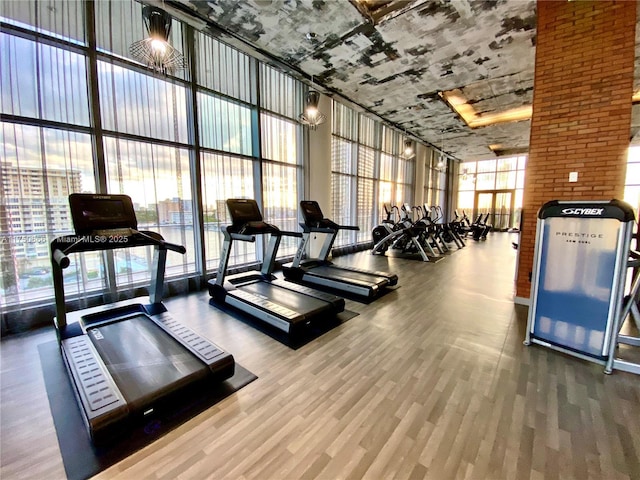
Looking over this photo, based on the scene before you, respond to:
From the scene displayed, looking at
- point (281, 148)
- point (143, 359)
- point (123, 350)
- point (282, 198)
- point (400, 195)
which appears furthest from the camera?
point (400, 195)

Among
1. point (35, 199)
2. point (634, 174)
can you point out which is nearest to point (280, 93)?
point (35, 199)

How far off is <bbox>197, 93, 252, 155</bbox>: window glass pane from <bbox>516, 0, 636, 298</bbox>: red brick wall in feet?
15.5

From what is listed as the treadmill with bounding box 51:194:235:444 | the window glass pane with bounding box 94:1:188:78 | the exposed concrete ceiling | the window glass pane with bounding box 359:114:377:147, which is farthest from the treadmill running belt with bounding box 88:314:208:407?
the window glass pane with bounding box 359:114:377:147

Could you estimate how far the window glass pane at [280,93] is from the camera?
18.2 feet

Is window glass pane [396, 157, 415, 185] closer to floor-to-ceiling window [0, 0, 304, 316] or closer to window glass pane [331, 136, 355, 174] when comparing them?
window glass pane [331, 136, 355, 174]

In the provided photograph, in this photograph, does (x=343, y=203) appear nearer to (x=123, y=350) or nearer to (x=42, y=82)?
(x=42, y=82)

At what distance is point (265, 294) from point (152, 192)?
7.58 ft

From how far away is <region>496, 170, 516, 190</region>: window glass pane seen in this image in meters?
15.3

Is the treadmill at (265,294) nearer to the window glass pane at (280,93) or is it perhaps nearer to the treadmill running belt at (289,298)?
the treadmill running belt at (289,298)

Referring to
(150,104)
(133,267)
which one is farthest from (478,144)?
(133,267)

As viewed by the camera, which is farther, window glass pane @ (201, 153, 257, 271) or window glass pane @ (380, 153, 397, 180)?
window glass pane @ (380, 153, 397, 180)

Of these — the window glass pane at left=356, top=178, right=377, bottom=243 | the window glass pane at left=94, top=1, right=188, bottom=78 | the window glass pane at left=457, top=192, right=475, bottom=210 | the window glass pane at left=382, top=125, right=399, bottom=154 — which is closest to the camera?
the window glass pane at left=94, top=1, right=188, bottom=78

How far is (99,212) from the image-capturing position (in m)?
2.85

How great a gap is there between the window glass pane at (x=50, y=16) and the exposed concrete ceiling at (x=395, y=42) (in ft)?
4.27
